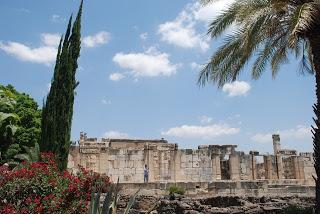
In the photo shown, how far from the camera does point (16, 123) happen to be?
20531mm

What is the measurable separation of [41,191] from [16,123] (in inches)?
494

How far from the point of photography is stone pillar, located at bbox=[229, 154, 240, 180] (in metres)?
22.9

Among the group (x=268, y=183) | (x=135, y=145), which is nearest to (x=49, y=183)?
(x=268, y=183)

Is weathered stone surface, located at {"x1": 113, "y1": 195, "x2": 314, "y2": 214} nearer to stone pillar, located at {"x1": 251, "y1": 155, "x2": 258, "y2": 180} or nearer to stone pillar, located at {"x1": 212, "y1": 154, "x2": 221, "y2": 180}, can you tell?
stone pillar, located at {"x1": 212, "y1": 154, "x2": 221, "y2": 180}

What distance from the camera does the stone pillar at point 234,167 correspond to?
22.9 meters

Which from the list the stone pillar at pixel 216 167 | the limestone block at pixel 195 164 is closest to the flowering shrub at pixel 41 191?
the limestone block at pixel 195 164

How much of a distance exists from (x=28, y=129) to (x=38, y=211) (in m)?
13.5

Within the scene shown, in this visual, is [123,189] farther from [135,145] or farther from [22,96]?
[135,145]

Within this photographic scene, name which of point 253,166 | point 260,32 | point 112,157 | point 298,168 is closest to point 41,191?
point 260,32

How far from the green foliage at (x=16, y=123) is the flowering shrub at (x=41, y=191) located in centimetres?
963

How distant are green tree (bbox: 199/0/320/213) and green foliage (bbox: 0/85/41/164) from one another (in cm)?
1053

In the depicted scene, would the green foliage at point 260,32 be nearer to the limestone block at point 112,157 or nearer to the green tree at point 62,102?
the green tree at point 62,102

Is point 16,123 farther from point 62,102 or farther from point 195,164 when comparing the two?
point 195,164

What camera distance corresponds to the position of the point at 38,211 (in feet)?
26.6
